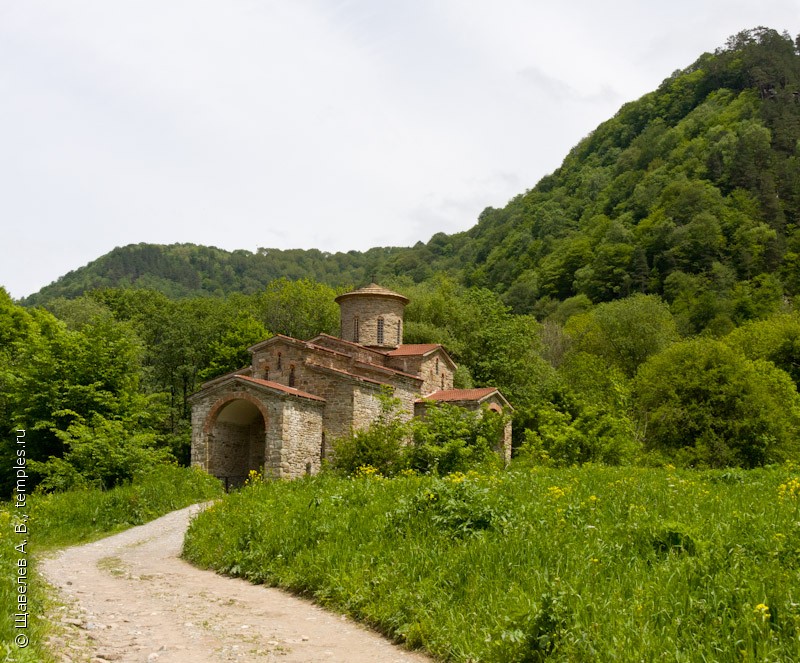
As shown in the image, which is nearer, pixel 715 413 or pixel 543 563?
pixel 543 563

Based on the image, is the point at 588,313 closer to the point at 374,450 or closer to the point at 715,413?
the point at 715,413

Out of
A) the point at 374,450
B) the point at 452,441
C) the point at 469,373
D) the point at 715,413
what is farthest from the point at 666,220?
the point at 452,441

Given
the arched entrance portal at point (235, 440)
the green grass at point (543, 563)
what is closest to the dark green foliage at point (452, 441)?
the green grass at point (543, 563)

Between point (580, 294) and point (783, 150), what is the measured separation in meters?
28.6

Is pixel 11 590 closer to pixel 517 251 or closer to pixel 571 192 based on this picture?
pixel 517 251

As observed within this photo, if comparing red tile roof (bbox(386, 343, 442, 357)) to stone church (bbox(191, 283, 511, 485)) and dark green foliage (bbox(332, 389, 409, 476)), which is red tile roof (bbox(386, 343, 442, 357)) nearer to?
stone church (bbox(191, 283, 511, 485))

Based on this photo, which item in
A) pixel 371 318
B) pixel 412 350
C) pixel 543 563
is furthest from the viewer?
pixel 371 318

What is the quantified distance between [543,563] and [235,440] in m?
23.5

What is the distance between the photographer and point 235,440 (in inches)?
1121

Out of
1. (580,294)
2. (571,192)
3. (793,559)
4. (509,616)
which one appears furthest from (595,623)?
(571,192)

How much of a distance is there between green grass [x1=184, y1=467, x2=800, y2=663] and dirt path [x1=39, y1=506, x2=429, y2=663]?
1.20ft

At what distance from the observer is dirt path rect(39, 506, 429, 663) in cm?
590

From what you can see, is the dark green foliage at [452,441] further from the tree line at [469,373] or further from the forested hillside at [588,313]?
the forested hillside at [588,313]

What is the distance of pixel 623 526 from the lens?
293 inches
